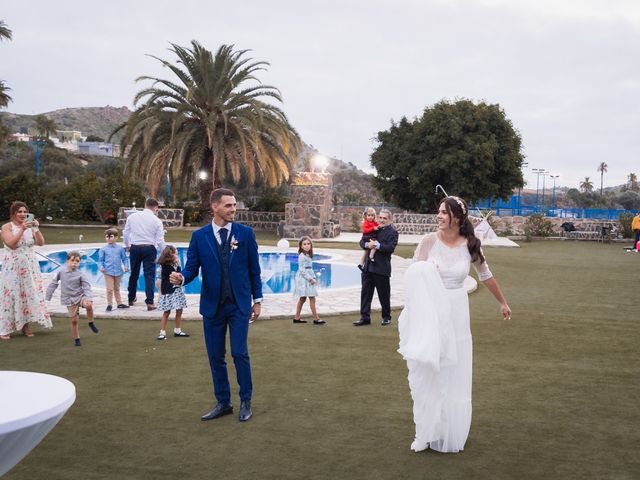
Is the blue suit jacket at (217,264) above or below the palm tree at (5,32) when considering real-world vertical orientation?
below

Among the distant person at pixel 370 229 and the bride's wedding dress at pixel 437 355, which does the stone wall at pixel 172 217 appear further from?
the bride's wedding dress at pixel 437 355

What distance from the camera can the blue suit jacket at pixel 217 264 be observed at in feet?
17.7

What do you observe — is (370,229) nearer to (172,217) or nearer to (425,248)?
(425,248)

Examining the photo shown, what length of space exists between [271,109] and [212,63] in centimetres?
328

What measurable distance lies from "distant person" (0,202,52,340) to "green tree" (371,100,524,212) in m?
31.9

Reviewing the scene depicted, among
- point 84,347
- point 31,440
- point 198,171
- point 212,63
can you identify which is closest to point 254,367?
point 84,347

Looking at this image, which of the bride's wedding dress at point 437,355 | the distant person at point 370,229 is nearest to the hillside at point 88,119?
the distant person at point 370,229

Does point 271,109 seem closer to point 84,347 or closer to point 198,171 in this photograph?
point 198,171

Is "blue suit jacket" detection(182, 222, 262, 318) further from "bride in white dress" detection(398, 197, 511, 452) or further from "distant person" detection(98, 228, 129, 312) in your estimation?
"distant person" detection(98, 228, 129, 312)

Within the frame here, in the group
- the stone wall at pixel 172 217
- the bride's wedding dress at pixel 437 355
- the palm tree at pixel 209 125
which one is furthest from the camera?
the stone wall at pixel 172 217

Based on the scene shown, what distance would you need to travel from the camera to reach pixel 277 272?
1770cm

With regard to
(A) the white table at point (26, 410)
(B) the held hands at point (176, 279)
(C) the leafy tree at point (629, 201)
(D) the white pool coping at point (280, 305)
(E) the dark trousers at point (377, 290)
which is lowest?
(D) the white pool coping at point (280, 305)

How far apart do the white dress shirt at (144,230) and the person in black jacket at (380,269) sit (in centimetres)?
333

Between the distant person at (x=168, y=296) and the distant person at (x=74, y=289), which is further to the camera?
the distant person at (x=168, y=296)
